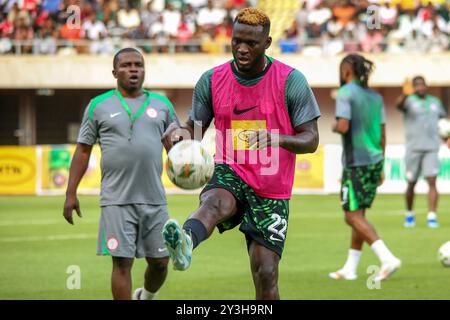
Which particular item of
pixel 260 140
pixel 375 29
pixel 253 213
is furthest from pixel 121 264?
pixel 375 29

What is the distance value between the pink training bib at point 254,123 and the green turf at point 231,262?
A: 11.2 ft

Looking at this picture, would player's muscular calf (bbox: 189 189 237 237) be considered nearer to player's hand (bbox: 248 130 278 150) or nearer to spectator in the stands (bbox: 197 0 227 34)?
player's hand (bbox: 248 130 278 150)

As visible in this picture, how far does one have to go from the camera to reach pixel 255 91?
7.59m

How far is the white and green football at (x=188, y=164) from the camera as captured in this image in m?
6.94

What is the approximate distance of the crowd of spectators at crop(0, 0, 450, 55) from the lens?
35.0 m

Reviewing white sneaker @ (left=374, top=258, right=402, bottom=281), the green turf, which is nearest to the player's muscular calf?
the green turf

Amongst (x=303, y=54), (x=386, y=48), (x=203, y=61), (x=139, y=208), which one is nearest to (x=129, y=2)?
(x=203, y=61)

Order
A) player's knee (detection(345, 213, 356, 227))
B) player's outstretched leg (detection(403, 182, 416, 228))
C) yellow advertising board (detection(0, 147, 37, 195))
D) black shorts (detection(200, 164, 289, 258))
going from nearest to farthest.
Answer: black shorts (detection(200, 164, 289, 258)), player's knee (detection(345, 213, 356, 227)), player's outstretched leg (detection(403, 182, 416, 228)), yellow advertising board (detection(0, 147, 37, 195))

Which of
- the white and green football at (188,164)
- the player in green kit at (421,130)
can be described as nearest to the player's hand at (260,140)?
the white and green football at (188,164)

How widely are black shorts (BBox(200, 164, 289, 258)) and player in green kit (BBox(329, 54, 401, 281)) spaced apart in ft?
14.8

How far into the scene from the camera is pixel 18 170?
2830 centimetres

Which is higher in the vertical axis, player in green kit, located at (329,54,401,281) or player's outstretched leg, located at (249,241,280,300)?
player in green kit, located at (329,54,401,281)

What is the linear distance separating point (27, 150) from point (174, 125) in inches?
840
